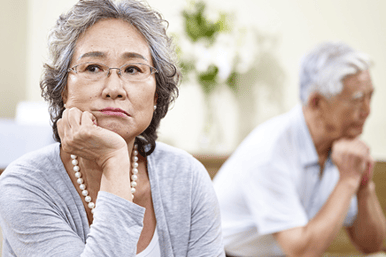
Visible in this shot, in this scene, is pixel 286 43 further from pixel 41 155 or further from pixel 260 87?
pixel 41 155

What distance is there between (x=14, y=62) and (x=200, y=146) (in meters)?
1.89

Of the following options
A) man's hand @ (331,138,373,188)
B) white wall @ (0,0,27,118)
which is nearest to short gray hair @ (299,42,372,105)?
man's hand @ (331,138,373,188)

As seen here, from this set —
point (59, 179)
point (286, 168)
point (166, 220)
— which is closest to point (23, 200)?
point (59, 179)

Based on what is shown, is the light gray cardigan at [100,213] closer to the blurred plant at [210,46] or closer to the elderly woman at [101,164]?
the elderly woman at [101,164]

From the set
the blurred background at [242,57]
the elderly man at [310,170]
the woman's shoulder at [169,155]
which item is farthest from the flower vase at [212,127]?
the woman's shoulder at [169,155]

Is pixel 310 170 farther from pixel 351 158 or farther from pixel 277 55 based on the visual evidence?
pixel 277 55

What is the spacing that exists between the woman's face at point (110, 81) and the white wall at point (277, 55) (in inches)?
82.2

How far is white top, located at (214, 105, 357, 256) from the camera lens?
1.44 meters

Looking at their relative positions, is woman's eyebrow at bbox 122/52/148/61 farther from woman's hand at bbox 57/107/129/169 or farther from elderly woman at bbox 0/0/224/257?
woman's hand at bbox 57/107/129/169

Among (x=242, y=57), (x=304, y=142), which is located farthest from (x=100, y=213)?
(x=242, y=57)

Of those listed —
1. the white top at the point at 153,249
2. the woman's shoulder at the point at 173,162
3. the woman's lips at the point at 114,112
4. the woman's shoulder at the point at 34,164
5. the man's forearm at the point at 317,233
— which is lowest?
the man's forearm at the point at 317,233

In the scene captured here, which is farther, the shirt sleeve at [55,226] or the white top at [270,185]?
the white top at [270,185]

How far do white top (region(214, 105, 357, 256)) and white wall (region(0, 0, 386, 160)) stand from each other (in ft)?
4.24

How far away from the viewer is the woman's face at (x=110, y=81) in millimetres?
798
